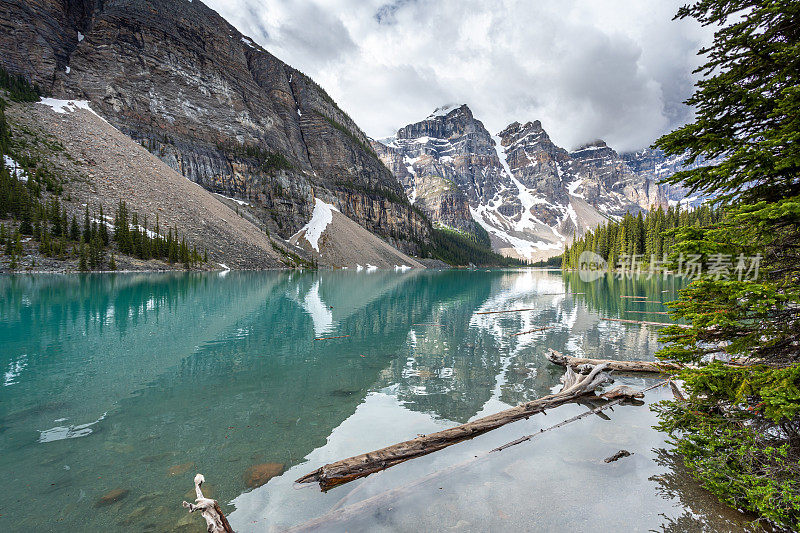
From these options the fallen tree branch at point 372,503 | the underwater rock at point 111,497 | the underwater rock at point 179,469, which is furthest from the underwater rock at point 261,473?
the underwater rock at point 111,497

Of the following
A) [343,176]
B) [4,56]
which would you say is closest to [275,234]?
[343,176]

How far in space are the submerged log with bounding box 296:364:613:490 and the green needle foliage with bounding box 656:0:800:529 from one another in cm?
391

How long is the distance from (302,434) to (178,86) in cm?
16618

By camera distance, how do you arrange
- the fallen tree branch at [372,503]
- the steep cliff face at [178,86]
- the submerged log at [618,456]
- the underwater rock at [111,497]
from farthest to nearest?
the steep cliff face at [178,86], the submerged log at [618,456], the underwater rock at [111,497], the fallen tree branch at [372,503]

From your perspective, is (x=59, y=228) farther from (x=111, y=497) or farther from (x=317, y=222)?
(x=317, y=222)

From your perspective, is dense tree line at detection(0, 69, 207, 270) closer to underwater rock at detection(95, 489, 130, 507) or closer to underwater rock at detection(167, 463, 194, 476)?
underwater rock at detection(167, 463, 194, 476)

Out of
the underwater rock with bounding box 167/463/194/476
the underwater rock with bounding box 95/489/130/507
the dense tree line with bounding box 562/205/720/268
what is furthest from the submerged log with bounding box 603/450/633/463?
the dense tree line with bounding box 562/205/720/268

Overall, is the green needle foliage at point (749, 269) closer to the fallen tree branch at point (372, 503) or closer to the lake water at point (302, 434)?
the lake water at point (302, 434)

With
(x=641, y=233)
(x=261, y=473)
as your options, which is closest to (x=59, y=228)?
(x=261, y=473)

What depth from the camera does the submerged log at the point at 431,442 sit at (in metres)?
6.43

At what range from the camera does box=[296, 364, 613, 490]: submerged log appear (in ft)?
21.1

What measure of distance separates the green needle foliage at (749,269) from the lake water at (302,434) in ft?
4.08

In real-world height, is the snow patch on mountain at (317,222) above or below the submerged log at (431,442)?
above

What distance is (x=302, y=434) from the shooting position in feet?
28.4
